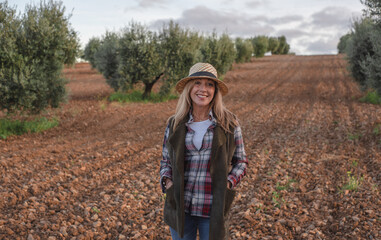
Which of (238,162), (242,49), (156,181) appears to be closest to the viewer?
(238,162)

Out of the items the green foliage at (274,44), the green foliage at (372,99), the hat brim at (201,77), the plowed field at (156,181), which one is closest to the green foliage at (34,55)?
the plowed field at (156,181)

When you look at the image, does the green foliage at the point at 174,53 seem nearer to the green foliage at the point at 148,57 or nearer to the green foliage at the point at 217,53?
the green foliage at the point at 148,57

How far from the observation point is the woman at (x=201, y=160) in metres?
2.81

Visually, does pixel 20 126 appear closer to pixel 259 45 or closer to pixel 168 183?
pixel 168 183

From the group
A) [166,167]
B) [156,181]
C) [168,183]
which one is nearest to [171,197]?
[168,183]

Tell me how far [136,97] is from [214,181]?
1930 centimetres

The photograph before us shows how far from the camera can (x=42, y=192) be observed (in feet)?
21.7

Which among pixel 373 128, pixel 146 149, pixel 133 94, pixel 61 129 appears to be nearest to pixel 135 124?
pixel 61 129

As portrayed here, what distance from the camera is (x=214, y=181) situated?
9.24 ft

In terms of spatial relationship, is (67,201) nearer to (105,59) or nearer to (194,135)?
(194,135)

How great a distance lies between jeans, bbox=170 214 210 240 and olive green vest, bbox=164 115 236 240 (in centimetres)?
12

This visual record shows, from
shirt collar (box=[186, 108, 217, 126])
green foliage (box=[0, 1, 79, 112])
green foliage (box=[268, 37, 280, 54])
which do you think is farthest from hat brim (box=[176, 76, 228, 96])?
green foliage (box=[268, 37, 280, 54])

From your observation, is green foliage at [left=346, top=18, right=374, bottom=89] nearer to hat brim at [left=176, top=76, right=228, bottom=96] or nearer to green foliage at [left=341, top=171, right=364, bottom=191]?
green foliage at [left=341, top=171, right=364, bottom=191]

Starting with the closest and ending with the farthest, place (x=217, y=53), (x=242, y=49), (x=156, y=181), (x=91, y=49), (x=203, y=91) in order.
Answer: (x=203, y=91) → (x=156, y=181) → (x=217, y=53) → (x=91, y=49) → (x=242, y=49)
